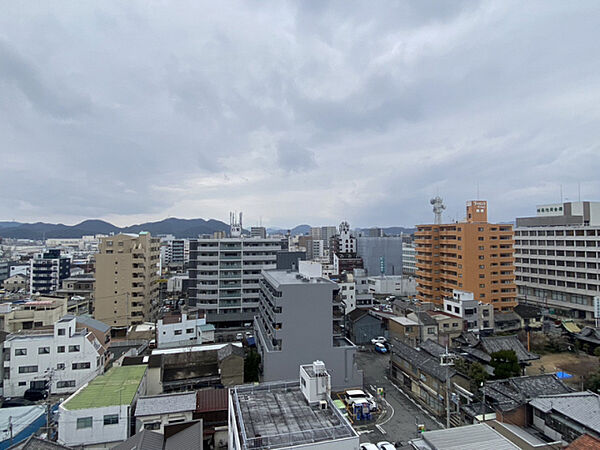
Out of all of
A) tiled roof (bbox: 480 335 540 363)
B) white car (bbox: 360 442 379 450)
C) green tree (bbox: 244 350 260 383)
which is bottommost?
white car (bbox: 360 442 379 450)

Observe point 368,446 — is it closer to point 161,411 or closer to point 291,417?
point 291,417

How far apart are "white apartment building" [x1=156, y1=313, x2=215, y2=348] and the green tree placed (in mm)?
9314

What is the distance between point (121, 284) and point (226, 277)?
480 inches

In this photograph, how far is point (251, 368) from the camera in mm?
23781

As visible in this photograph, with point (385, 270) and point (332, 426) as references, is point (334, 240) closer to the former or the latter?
point (385, 270)

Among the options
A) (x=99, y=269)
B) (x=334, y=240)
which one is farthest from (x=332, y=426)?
(x=334, y=240)

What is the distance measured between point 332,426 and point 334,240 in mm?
74649

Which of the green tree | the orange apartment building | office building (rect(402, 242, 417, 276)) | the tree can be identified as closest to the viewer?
the tree

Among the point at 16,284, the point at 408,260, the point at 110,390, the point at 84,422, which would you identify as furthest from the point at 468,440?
the point at 16,284

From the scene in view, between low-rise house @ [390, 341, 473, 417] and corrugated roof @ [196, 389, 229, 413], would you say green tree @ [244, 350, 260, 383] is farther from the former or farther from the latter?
low-rise house @ [390, 341, 473, 417]

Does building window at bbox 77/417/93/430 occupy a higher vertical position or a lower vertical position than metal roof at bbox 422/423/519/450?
lower

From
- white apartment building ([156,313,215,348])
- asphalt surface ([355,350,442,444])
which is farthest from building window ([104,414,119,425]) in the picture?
white apartment building ([156,313,215,348])

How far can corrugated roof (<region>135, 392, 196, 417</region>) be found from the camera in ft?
54.7

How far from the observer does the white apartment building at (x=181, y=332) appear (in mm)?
30484
